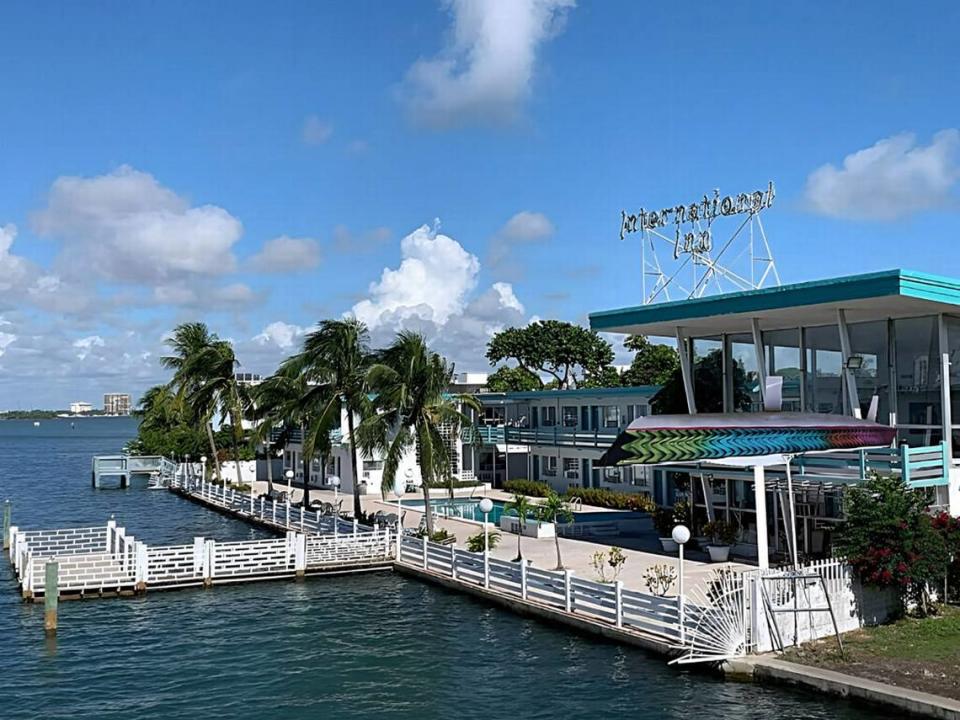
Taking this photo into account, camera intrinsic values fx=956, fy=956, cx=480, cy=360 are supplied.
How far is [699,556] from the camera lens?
93.1ft

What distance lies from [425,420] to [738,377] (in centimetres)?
1058

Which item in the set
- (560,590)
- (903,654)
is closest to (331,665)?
(560,590)

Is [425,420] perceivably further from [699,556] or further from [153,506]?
[153,506]

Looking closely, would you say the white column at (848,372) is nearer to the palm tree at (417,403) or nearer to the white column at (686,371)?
the white column at (686,371)

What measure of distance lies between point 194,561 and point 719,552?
15.4m

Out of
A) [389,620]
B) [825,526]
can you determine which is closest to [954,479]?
[825,526]

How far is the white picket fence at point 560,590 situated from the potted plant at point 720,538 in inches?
237

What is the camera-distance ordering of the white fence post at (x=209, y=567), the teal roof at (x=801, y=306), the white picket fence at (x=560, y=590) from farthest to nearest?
1. the white fence post at (x=209, y=567)
2. the teal roof at (x=801, y=306)
3. the white picket fence at (x=560, y=590)

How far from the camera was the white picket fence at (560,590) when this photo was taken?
66.2 ft

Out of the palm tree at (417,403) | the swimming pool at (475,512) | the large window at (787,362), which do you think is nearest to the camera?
the large window at (787,362)

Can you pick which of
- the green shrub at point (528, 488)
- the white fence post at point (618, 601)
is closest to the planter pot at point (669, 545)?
the white fence post at point (618, 601)

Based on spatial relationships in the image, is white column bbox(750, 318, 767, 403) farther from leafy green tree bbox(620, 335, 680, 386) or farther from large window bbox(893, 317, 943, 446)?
leafy green tree bbox(620, 335, 680, 386)

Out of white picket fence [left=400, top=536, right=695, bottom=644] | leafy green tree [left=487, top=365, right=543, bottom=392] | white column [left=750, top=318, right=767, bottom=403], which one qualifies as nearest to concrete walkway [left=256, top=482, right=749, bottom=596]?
white picket fence [left=400, top=536, right=695, bottom=644]

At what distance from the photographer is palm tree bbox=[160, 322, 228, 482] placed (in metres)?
56.7
